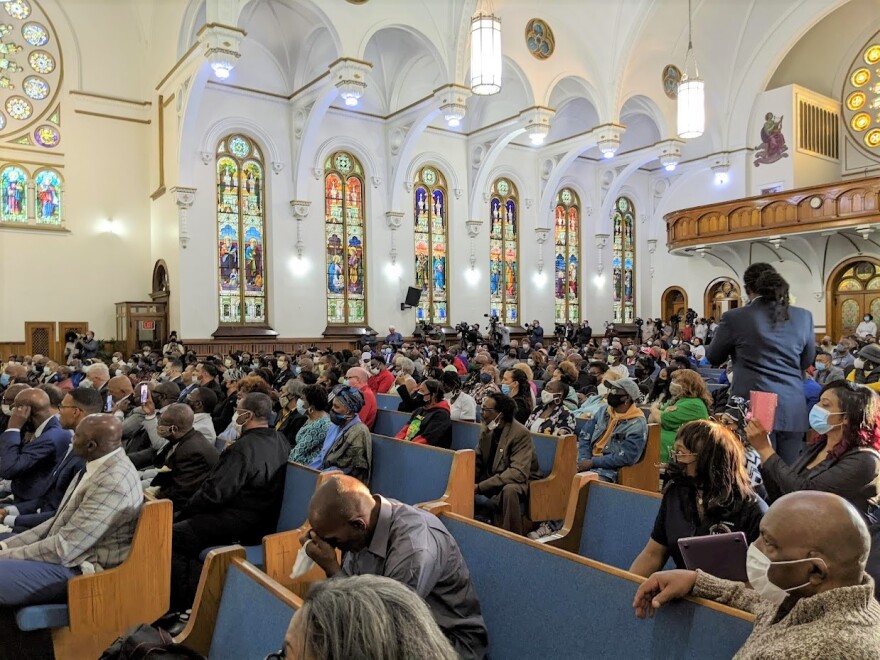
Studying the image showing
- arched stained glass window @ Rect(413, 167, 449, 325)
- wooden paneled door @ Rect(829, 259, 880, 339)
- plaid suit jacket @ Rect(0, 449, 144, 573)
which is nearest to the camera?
plaid suit jacket @ Rect(0, 449, 144, 573)

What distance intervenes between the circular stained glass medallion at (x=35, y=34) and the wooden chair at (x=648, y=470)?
1653 centimetres

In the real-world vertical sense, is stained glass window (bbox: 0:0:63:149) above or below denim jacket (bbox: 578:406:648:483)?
above

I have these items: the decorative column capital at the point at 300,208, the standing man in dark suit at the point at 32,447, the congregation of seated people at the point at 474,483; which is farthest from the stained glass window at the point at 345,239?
the standing man in dark suit at the point at 32,447

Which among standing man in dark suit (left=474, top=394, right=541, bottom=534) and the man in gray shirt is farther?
standing man in dark suit (left=474, top=394, right=541, bottom=534)

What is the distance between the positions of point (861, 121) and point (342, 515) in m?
21.6

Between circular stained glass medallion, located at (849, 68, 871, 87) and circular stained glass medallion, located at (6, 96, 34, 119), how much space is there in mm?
21523

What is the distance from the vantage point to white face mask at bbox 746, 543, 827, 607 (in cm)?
136

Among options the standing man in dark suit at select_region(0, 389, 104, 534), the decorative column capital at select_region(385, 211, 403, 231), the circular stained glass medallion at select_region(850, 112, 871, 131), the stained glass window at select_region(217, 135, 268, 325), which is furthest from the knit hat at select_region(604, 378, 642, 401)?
the circular stained glass medallion at select_region(850, 112, 871, 131)

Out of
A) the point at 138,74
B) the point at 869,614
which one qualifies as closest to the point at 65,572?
the point at 869,614

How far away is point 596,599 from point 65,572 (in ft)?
7.54

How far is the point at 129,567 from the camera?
2922mm

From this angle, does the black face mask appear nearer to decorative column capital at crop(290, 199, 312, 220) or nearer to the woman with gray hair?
the woman with gray hair

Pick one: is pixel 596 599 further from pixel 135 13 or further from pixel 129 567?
pixel 135 13

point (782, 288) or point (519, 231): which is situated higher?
point (519, 231)
